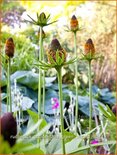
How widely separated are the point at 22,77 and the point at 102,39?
2.31 meters

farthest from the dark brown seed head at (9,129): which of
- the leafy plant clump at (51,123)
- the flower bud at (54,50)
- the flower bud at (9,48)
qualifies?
the flower bud at (9,48)

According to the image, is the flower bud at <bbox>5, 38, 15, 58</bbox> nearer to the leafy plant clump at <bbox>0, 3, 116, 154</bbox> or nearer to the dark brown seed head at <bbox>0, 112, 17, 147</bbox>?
the leafy plant clump at <bbox>0, 3, 116, 154</bbox>

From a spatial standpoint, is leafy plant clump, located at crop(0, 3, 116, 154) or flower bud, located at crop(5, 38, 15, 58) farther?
flower bud, located at crop(5, 38, 15, 58)

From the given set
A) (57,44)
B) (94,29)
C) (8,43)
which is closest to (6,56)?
(8,43)

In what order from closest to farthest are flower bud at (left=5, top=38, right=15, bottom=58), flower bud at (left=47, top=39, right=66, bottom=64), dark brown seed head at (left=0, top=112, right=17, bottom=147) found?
1. dark brown seed head at (left=0, top=112, right=17, bottom=147)
2. flower bud at (left=47, top=39, right=66, bottom=64)
3. flower bud at (left=5, top=38, right=15, bottom=58)

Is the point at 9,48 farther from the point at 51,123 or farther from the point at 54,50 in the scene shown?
the point at 51,123

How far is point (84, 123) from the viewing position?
86.6 inches

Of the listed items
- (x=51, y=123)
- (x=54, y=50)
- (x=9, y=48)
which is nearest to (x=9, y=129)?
(x=51, y=123)

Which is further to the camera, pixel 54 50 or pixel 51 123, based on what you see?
pixel 54 50

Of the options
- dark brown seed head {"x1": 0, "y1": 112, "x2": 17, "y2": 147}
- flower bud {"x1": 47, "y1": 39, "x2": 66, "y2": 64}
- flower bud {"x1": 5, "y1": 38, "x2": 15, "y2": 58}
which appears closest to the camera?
dark brown seed head {"x1": 0, "y1": 112, "x2": 17, "y2": 147}

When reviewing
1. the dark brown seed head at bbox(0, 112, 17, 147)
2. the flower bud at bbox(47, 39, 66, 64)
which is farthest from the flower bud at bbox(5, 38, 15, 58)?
the dark brown seed head at bbox(0, 112, 17, 147)

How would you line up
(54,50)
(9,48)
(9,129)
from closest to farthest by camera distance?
(9,129) < (54,50) < (9,48)

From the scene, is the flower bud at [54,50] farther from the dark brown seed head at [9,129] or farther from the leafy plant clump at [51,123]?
the dark brown seed head at [9,129]

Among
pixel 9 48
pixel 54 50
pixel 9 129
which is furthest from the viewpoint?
pixel 9 48
